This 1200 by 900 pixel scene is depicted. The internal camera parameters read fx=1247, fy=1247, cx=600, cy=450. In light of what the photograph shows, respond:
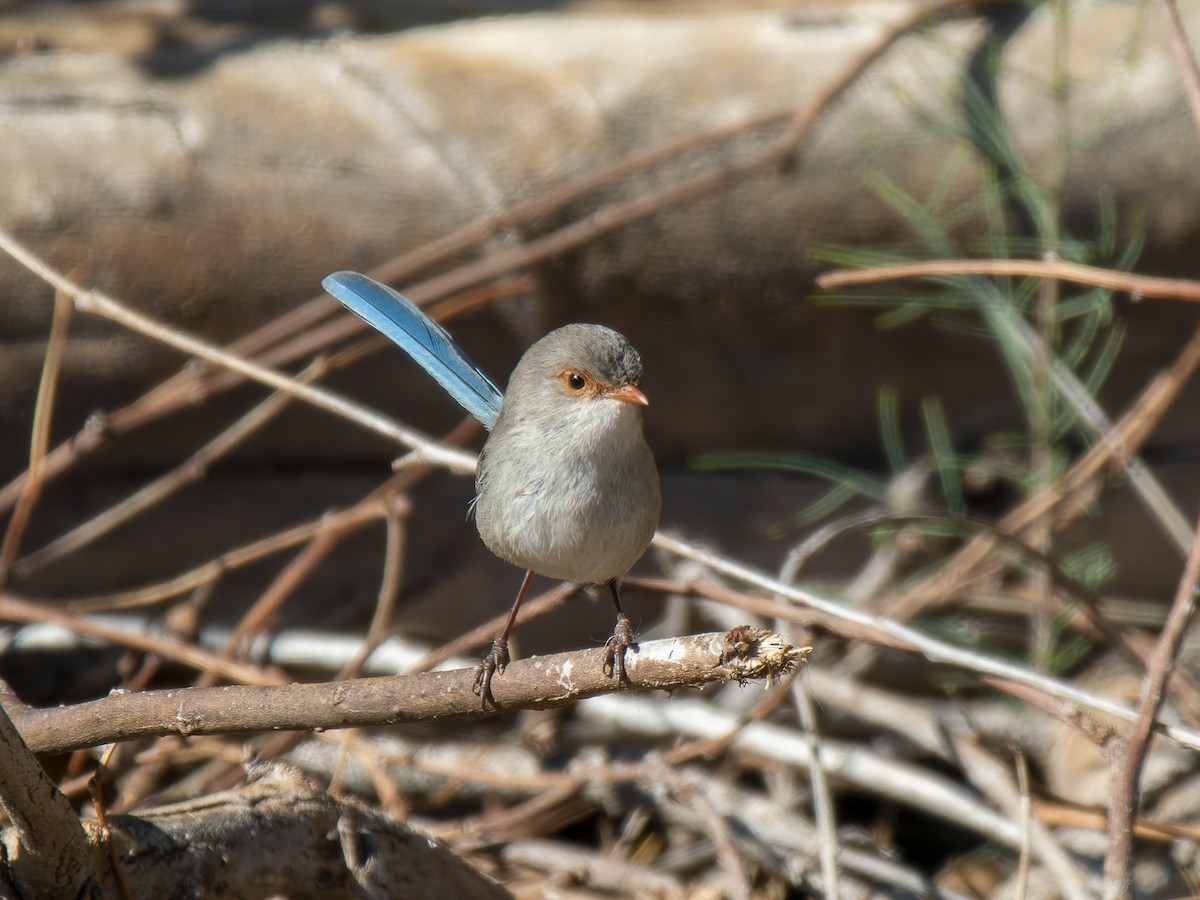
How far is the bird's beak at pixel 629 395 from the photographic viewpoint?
2902 mm

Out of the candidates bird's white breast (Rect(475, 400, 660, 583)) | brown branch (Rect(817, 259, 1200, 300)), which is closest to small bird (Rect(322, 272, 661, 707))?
bird's white breast (Rect(475, 400, 660, 583))

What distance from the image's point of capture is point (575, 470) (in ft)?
9.42

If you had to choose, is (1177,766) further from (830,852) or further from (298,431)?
(298,431)

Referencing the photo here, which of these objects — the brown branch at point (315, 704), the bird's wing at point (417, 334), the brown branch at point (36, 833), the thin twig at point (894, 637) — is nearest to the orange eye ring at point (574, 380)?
the bird's wing at point (417, 334)

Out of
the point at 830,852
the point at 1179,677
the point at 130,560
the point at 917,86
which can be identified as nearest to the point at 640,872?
the point at 830,852

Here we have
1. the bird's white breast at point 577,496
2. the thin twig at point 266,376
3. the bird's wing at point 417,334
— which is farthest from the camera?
the thin twig at point 266,376

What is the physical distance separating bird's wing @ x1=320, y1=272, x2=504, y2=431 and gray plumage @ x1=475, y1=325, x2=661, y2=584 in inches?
11.4

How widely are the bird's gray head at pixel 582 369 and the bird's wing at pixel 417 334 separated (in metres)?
0.27

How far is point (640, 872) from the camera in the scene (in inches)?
160

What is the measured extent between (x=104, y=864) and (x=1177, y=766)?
3719mm

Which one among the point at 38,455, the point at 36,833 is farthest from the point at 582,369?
the point at 38,455

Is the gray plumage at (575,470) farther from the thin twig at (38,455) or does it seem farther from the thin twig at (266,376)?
the thin twig at (38,455)

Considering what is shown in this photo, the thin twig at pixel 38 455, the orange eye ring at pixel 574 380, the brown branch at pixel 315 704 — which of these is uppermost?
the orange eye ring at pixel 574 380

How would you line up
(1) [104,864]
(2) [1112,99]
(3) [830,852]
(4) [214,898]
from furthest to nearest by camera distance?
(2) [1112,99], (3) [830,852], (4) [214,898], (1) [104,864]
